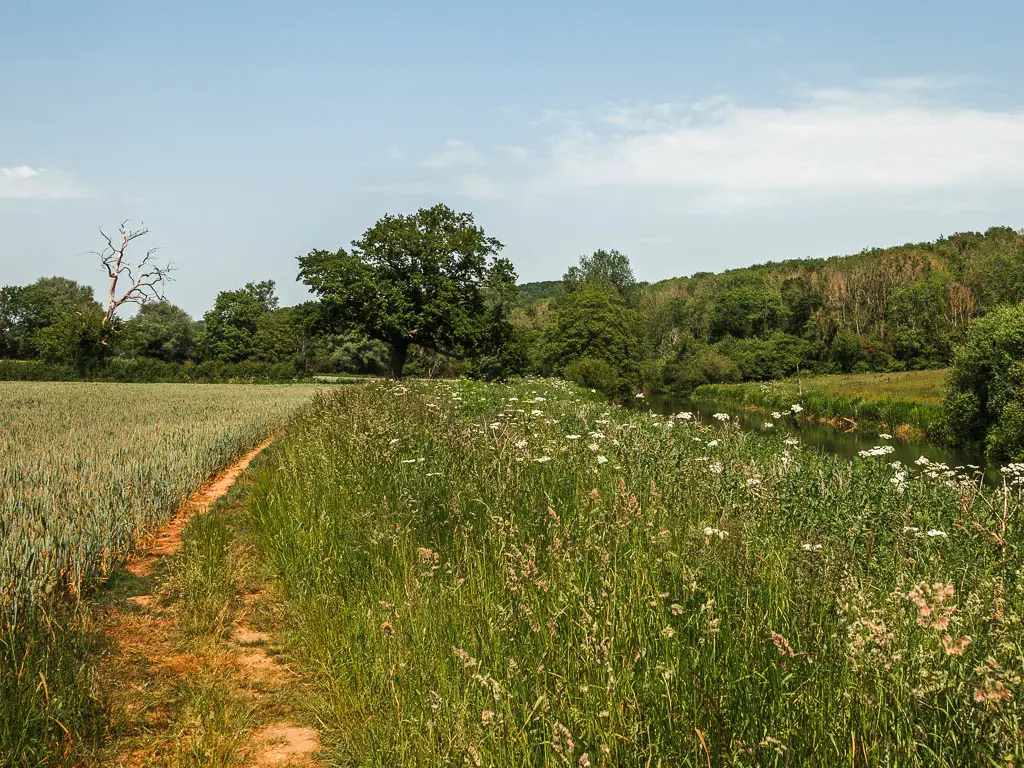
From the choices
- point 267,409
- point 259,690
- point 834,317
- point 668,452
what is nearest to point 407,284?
point 267,409

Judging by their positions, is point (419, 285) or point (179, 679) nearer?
point (179, 679)

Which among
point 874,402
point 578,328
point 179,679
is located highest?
point 578,328

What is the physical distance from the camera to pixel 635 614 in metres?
3.31

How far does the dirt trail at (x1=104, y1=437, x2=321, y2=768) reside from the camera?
3.61 metres

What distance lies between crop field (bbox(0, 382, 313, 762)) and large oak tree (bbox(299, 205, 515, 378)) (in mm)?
23617

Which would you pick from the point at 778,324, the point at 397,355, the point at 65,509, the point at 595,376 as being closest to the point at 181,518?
the point at 65,509

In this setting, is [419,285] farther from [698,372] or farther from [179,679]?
[698,372]

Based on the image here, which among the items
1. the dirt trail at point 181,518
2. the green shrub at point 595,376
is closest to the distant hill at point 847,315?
the green shrub at point 595,376

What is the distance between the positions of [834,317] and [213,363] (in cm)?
7907

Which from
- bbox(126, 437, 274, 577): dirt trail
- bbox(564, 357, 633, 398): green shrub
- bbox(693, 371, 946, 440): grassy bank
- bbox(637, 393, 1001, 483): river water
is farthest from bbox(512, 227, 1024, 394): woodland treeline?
bbox(126, 437, 274, 577): dirt trail

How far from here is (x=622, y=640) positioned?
3.07m

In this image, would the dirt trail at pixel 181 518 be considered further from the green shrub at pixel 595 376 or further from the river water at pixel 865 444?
the green shrub at pixel 595 376

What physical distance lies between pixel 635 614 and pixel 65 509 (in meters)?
6.12

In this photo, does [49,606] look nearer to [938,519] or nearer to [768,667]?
[768,667]
